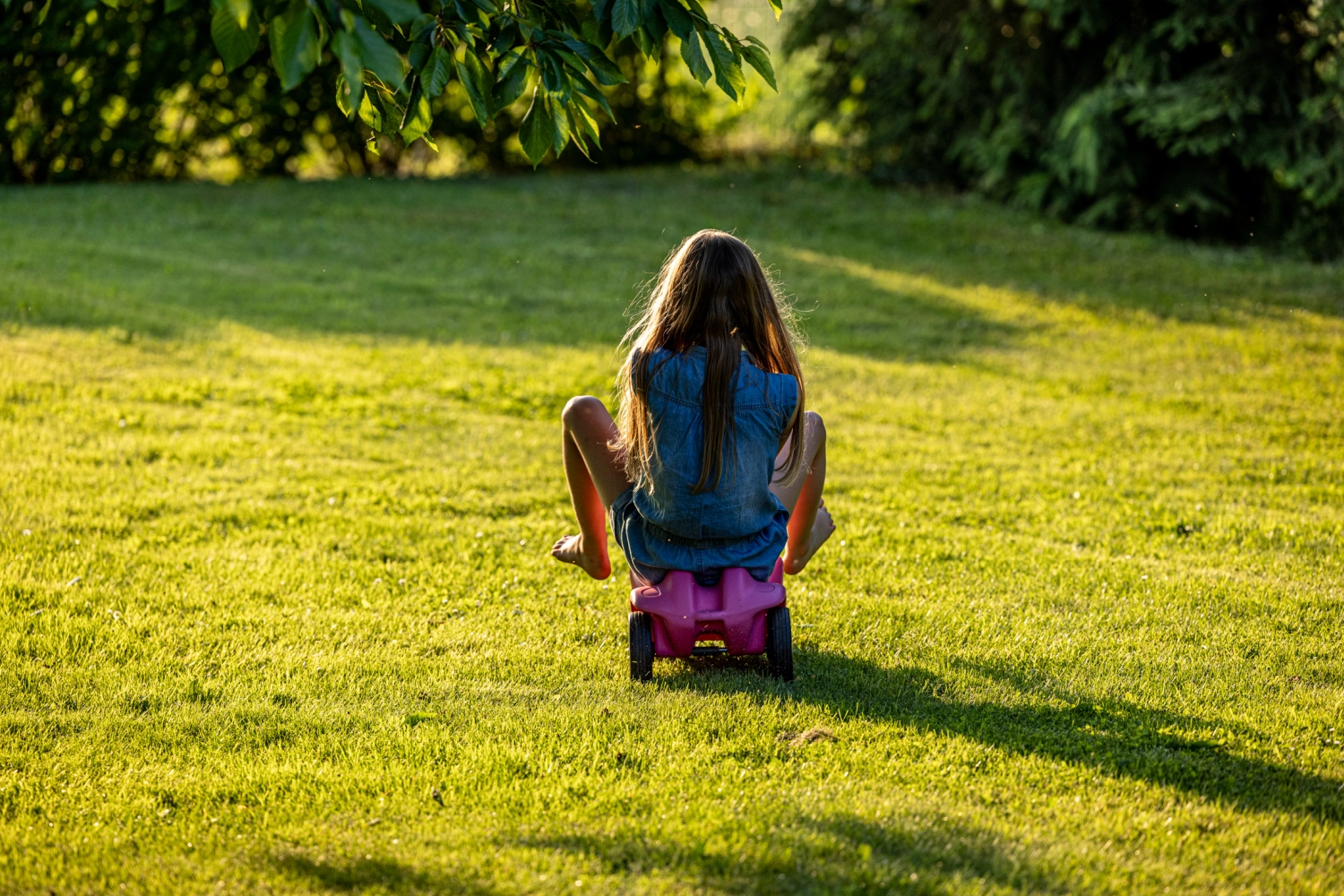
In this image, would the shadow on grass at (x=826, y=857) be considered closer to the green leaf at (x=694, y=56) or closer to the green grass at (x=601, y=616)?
the green grass at (x=601, y=616)

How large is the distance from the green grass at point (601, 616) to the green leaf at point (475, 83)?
1710 millimetres

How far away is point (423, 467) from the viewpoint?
6273 mm

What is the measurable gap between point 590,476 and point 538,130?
122cm

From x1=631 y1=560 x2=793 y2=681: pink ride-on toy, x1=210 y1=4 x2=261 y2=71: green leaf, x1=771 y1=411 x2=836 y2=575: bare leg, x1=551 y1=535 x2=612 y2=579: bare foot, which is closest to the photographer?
x1=210 y1=4 x2=261 y2=71: green leaf

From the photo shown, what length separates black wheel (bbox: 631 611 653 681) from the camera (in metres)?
3.85

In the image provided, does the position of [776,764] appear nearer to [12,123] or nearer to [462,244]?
[462,244]

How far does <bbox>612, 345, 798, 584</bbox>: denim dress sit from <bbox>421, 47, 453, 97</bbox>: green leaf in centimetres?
107

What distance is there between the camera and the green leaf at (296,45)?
2.32m

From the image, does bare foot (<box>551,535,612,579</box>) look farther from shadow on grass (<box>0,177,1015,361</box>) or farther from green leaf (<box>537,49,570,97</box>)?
shadow on grass (<box>0,177,1015,361</box>)

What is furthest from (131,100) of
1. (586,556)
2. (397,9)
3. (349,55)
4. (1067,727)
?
(1067,727)

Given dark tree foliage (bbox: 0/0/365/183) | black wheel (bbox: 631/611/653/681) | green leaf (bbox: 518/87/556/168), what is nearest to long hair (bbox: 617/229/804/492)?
black wheel (bbox: 631/611/653/681)

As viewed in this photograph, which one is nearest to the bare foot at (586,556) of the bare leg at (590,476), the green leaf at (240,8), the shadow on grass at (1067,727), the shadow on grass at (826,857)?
the bare leg at (590,476)

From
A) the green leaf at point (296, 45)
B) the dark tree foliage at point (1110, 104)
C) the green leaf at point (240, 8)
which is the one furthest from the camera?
the dark tree foliage at point (1110, 104)

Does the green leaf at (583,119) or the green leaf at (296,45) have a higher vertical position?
the green leaf at (296,45)
